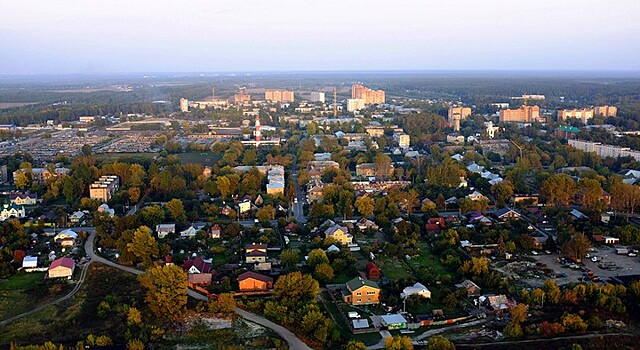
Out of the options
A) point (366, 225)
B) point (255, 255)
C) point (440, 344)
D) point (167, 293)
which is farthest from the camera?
point (366, 225)

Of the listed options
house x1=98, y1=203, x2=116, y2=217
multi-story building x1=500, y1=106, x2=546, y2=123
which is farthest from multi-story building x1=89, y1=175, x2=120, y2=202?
multi-story building x1=500, y1=106, x2=546, y2=123

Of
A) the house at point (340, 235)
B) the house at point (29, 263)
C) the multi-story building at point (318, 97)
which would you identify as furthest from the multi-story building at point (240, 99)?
the house at point (29, 263)

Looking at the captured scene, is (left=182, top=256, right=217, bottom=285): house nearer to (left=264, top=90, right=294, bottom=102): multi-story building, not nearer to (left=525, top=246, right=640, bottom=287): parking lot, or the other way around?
(left=525, top=246, right=640, bottom=287): parking lot

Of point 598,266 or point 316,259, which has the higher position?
point 316,259

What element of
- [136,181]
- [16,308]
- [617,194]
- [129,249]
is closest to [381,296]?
[129,249]

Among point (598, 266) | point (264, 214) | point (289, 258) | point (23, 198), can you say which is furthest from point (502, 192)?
point (23, 198)

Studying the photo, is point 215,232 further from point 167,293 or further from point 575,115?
point 575,115
